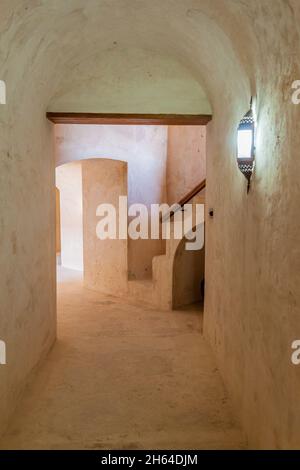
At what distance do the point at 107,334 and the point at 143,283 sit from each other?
1.70 metres

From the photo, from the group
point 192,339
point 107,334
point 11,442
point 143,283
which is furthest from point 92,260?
point 11,442

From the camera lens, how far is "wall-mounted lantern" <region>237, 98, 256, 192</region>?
2195 mm

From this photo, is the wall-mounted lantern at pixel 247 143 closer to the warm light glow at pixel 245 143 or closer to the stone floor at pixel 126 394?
the warm light glow at pixel 245 143

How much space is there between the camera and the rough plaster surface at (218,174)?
1.68 metres

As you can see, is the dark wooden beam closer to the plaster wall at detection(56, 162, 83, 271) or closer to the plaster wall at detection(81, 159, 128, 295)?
the plaster wall at detection(81, 159, 128, 295)

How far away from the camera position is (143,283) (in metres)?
6.07

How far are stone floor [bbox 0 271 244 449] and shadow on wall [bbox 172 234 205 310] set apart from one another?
3.01ft

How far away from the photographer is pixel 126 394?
3014mm

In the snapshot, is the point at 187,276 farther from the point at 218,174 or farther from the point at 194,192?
the point at 218,174

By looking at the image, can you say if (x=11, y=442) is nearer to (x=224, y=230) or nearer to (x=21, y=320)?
(x=21, y=320)

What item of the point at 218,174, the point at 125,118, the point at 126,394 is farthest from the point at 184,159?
the point at 126,394

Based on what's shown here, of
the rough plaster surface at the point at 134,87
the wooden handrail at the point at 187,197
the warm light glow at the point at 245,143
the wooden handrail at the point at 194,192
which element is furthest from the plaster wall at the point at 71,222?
the warm light glow at the point at 245,143

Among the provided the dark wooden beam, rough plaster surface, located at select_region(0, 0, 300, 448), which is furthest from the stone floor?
the dark wooden beam

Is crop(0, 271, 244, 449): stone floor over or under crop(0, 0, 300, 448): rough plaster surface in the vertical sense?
under
